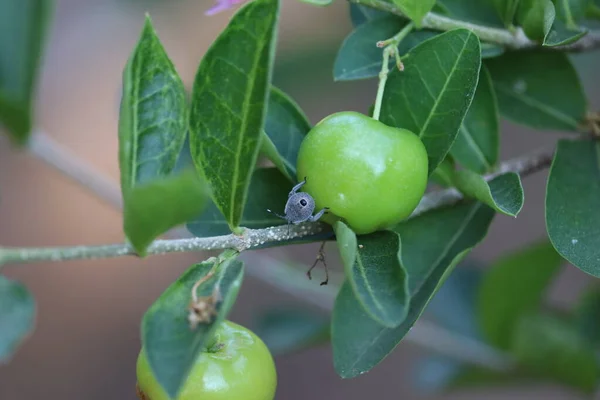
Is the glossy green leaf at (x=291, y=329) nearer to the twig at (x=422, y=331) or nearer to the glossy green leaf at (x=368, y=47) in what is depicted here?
the twig at (x=422, y=331)

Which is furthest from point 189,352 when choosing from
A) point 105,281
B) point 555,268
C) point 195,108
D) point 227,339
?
point 105,281

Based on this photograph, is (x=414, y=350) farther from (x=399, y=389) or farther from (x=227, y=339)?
(x=227, y=339)

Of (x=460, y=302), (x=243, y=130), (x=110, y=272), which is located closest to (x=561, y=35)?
(x=243, y=130)

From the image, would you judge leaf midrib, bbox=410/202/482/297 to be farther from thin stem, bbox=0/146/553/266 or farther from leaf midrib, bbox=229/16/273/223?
leaf midrib, bbox=229/16/273/223

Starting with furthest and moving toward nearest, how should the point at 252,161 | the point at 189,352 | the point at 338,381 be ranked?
the point at 338,381 < the point at 252,161 < the point at 189,352

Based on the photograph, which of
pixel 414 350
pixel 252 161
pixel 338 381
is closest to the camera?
pixel 252 161

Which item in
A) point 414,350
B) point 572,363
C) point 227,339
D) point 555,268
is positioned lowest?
point 414,350

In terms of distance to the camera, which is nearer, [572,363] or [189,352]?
[189,352]
